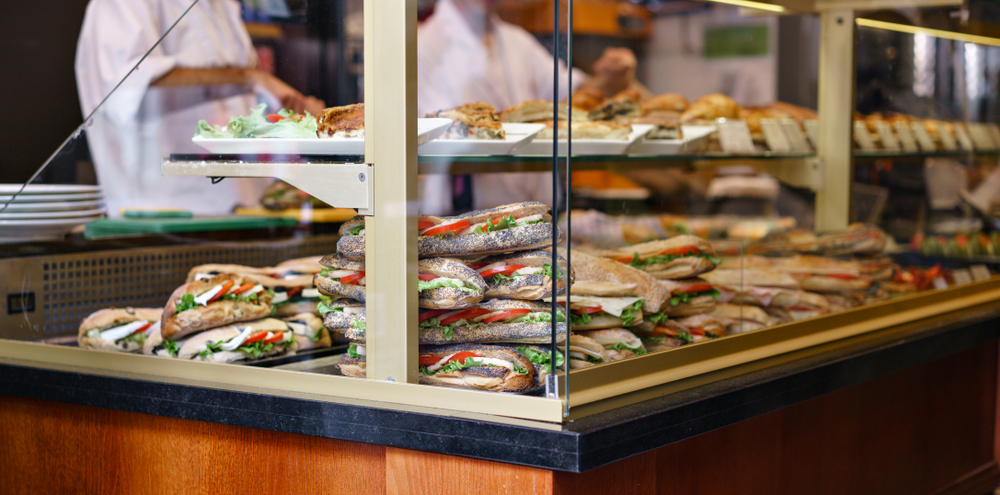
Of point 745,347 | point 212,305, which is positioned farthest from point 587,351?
point 212,305

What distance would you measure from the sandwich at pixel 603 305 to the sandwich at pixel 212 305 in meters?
0.66

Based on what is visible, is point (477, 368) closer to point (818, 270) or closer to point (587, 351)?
point (587, 351)

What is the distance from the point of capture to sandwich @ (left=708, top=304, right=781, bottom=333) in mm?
1966

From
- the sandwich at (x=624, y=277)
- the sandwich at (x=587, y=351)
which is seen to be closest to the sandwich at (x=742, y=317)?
the sandwich at (x=624, y=277)

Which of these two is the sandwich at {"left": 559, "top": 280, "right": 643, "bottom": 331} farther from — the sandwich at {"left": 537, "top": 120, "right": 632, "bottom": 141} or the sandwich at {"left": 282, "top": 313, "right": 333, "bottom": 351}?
the sandwich at {"left": 282, "top": 313, "right": 333, "bottom": 351}

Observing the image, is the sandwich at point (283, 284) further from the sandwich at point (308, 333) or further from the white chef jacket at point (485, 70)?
the white chef jacket at point (485, 70)

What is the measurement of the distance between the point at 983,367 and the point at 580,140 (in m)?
1.72

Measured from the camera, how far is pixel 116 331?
189cm

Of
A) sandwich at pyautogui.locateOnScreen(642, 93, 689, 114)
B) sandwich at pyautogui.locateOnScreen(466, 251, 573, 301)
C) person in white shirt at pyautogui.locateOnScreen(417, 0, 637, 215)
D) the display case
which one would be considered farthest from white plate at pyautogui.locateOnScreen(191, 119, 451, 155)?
sandwich at pyautogui.locateOnScreen(642, 93, 689, 114)

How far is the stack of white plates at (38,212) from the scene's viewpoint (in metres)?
1.99

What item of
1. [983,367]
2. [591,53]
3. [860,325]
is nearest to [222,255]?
[860,325]

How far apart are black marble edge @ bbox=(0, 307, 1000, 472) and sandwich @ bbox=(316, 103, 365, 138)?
1.43ft

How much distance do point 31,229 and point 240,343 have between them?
0.64 metres

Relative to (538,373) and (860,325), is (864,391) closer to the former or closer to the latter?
(860,325)
